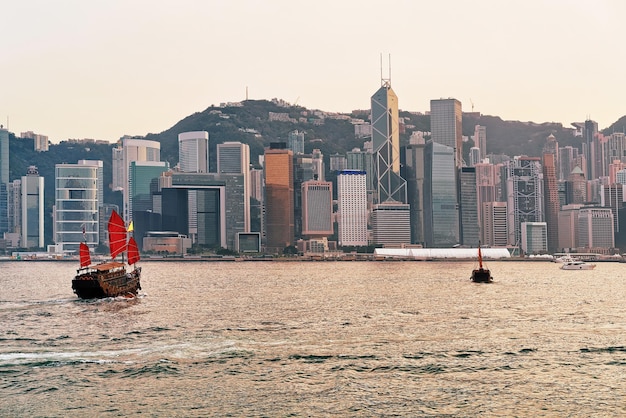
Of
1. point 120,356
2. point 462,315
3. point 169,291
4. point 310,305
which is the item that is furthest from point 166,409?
point 169,291

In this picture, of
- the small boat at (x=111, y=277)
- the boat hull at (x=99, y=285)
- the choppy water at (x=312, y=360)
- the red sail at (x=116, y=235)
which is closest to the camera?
the choppy water at (x=312, y=360)

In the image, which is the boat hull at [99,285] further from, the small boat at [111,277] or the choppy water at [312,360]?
the choppy water at [312,360]

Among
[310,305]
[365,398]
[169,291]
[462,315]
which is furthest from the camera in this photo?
[169,291]

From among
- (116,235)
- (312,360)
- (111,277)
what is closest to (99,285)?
(111,277)

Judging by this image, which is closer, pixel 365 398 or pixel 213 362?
pixel 365 398

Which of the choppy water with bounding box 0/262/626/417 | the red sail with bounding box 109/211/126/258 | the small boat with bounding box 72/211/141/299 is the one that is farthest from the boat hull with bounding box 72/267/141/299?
the red sail with bounding box 109/211/126/258

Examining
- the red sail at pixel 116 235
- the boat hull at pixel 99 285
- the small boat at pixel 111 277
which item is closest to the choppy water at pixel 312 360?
the boat hull at pixel 99 285

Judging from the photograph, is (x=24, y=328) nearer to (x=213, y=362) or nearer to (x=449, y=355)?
(x=213, y=362)
